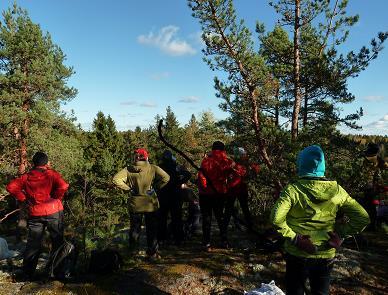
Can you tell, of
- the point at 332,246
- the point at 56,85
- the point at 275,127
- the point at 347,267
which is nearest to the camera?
the point at 332,246

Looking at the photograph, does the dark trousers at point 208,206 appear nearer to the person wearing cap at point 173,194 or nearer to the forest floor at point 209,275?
the forest floor at point 209,275

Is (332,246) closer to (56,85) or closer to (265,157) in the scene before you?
(265,157)

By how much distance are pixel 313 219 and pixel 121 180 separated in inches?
147

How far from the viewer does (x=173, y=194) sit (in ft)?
23.8

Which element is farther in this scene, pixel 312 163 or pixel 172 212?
pixel 172 212

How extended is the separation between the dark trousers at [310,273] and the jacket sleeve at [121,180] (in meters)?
3.46

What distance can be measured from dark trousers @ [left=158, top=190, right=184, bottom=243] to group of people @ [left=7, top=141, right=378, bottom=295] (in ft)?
0.07

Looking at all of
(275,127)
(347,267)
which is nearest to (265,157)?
(275,127)

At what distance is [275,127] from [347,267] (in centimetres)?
294

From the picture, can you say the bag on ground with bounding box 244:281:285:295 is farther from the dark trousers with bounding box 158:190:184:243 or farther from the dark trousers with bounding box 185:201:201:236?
the dark trousers with bounding box 185:201:201:236

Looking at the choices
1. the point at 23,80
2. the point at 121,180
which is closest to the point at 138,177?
the point at 121,180

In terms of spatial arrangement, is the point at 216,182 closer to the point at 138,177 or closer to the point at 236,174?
the point at 236,174

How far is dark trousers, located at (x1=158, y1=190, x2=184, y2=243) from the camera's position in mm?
Answer: 7227

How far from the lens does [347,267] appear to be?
5.45 m
